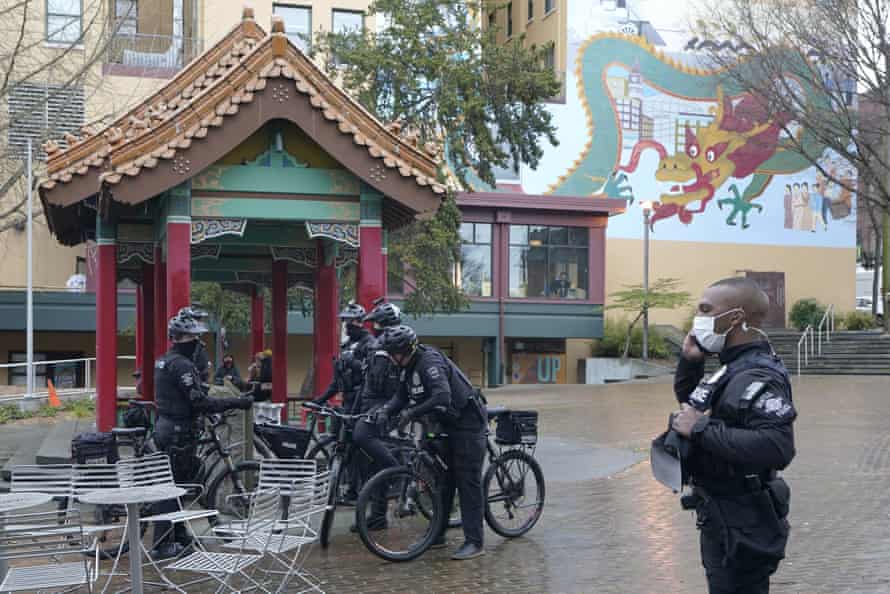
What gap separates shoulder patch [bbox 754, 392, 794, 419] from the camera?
4.41 m

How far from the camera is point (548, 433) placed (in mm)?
18719

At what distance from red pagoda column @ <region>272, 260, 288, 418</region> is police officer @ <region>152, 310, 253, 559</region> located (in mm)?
7466

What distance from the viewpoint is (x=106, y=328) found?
44.8 ft

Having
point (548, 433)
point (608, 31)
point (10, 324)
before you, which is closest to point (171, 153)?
point (548, 433)

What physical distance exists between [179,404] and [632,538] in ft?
13.2

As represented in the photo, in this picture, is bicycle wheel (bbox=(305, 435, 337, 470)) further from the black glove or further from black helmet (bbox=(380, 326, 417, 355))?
black helmet (bbox=(380, 326, 417, 355))

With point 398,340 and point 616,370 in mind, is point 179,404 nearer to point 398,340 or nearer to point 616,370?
point 398,340

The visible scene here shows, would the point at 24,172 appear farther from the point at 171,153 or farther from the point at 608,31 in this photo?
the point at 608,31

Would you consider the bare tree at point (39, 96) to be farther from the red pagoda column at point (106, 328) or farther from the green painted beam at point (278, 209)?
the green painted beam at point (278, 209)

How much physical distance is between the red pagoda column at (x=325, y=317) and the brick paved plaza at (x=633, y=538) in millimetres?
3199

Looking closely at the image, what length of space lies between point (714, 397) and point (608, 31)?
146ft

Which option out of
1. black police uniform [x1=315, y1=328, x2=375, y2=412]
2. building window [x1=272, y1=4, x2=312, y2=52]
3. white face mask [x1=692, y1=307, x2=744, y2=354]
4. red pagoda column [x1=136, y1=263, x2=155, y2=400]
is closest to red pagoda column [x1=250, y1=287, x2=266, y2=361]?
red pagoda column [x1=136, y1=263, x2=155, y2=400]

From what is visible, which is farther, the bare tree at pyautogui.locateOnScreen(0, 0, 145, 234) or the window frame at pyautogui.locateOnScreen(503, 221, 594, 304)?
Answer: the window frame at pyautogui.locateOnScreen(503, 221, 594, 304)

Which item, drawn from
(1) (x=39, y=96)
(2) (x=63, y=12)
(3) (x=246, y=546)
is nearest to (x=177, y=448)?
Result: (3) (x=246, y=546)
